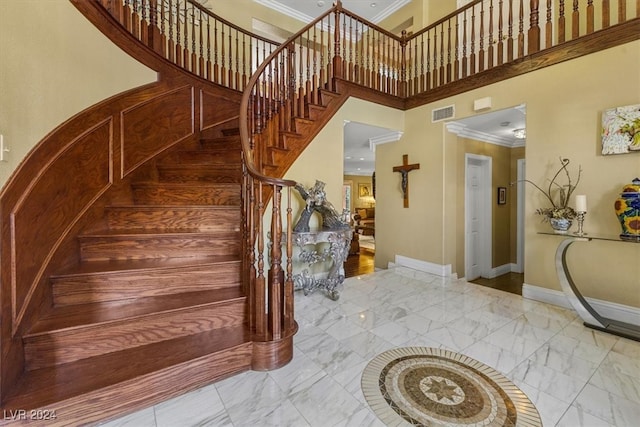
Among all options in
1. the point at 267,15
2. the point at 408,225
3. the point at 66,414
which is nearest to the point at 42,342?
the point at 66,414

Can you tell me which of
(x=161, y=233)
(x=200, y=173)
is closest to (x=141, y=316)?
(x=161, y=233)

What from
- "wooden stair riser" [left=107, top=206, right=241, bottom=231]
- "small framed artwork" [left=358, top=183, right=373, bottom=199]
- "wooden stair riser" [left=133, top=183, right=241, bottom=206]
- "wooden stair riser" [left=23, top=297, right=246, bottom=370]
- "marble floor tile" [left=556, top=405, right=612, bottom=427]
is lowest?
"marble floor tile" [left=556, top=405, right=612, bottom=427]

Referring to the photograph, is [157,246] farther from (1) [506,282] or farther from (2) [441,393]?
(1) [506,282]

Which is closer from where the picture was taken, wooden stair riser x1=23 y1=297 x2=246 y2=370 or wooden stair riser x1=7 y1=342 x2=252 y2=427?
wooden stair riser x1=7 y1=342 x2=252 y2=427

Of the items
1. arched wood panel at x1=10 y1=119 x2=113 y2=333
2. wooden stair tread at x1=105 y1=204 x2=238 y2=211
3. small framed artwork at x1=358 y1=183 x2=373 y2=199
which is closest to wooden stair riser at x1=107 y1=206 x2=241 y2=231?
wooden stair tread at x1=105 y1=204 x2=238 y2=211

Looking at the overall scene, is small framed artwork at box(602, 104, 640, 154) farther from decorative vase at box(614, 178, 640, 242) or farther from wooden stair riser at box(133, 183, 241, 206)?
wooden stair riser at box(133, 183, 241, 206)

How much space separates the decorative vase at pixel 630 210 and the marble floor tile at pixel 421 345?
867 mm

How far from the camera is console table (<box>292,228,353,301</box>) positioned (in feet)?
9.73

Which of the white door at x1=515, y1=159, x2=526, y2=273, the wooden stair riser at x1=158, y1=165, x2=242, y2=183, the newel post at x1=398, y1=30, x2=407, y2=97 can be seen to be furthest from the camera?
the white door at x1=515, y1=159, x2=526, y2=273

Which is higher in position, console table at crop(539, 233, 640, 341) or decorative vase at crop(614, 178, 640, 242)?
decorative vase at crop(614, 178, 640, 242)

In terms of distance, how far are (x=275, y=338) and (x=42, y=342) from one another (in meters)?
1.21

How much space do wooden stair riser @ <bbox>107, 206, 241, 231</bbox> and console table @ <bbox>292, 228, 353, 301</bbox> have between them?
30.4 inches

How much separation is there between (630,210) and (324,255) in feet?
9.07

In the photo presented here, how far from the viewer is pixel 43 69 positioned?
62.1 inches
